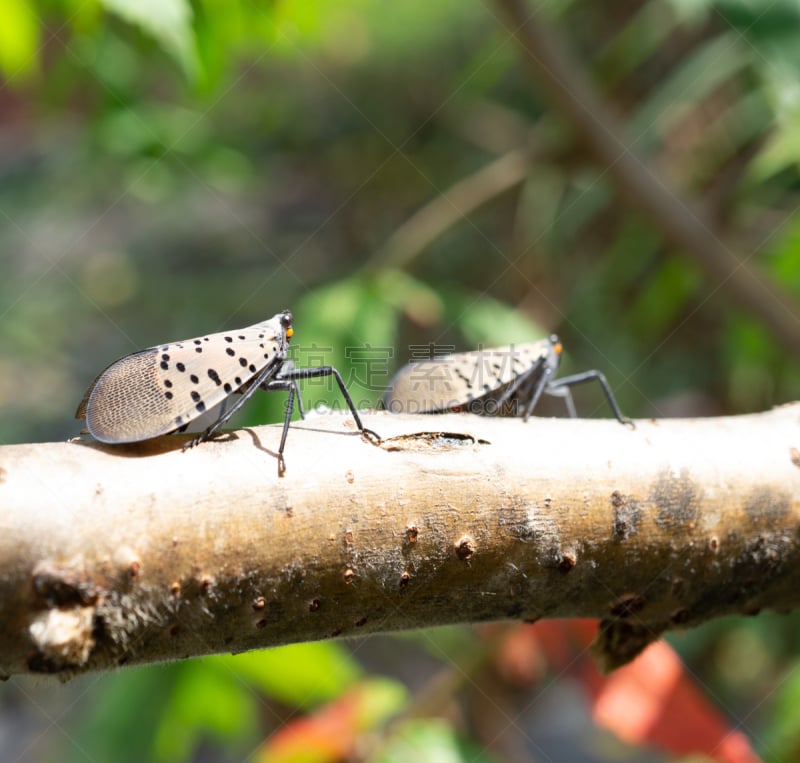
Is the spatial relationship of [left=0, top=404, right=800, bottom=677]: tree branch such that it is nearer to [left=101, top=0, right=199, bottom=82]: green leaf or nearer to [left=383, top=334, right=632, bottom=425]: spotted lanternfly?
[left=383, top=334, right=632, bottom=425]: spotted lanternfly

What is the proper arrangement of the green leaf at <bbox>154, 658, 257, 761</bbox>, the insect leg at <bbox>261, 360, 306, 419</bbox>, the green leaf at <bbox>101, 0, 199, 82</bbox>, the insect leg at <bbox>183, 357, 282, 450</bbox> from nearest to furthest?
the insect leg at <bbox>183, 357, 282, 450</bbox> < the insect leg at <bbox>261, 360, 306, 419</bbox> < the green leaf at <bbox>101, 0, 199, 82</bbox> < the green leaf at <bbox>154, 658, 257, 761</bbox>

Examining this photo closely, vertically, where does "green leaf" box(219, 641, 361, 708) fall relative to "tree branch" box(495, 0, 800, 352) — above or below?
below

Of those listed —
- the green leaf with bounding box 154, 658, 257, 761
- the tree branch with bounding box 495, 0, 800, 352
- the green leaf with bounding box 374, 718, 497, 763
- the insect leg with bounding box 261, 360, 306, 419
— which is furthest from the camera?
the tree branch with bounding box 495, 0, 800, 352

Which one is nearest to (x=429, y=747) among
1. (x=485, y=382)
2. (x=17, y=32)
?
(x=485, y=382)

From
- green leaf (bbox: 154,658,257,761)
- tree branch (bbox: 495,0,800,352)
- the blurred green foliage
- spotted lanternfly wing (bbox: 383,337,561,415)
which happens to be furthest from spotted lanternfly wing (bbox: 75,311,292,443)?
tree branch (bbox: 495,0,800,352)

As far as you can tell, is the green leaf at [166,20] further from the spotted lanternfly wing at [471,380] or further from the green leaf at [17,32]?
the spotted lanternfly wing at [471,380]

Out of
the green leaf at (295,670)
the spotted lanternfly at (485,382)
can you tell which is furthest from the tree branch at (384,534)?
the green leaf at (295,670)
